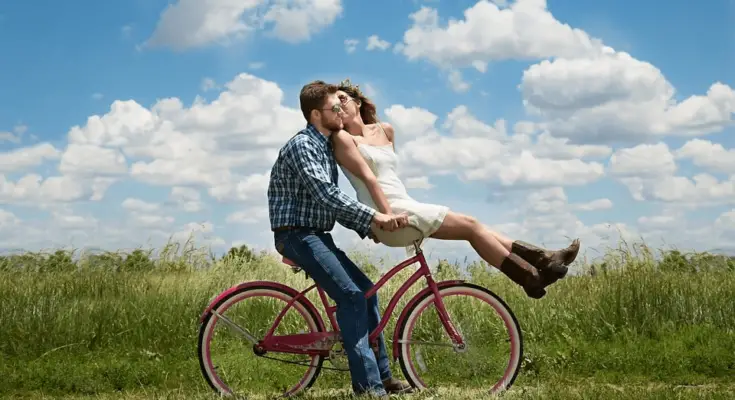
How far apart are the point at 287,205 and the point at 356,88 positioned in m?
1.16

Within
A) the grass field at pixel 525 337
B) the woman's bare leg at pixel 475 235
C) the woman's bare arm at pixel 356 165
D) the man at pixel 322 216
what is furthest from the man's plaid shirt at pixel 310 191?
the grass field at pixel 525 337

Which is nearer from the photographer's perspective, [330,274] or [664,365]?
[330,274]

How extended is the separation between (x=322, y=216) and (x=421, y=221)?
71 cm

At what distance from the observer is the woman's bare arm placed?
5656 mm

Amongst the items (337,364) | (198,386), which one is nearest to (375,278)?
(198,386)

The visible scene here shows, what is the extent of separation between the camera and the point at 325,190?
5.62 meters

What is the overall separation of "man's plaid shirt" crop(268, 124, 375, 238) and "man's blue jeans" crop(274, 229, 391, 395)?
12 centimetres

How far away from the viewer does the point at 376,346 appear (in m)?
6.07

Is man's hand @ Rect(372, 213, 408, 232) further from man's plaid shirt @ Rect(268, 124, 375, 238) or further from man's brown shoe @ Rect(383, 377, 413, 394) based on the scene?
man's brown shoe @ Rect(383, 377, 413, 394)

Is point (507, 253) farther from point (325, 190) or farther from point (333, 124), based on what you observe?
point (333, 124)

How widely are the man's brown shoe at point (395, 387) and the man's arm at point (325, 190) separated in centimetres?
122

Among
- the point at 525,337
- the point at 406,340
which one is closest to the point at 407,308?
the point at 406,340

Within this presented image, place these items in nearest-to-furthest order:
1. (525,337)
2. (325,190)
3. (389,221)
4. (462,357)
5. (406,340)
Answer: (389,221)
(325,190)
(406,340)
(462,357)
(525,337)

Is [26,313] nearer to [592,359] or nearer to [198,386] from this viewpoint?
[198,386]
